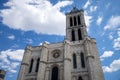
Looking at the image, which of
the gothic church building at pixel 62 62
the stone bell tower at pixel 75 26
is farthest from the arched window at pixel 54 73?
the stone bell tower at pixel 75 26

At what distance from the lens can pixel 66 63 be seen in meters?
25.1

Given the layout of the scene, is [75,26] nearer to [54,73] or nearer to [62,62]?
[62,62]

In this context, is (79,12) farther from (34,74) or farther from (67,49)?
(34,74)

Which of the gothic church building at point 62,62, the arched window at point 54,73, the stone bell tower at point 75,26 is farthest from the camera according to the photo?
the stone bell tower at point 75,26

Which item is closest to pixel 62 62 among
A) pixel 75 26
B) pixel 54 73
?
pixel 54 73

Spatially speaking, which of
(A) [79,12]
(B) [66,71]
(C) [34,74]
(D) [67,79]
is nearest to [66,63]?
(B) [66,71]

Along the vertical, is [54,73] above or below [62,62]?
below

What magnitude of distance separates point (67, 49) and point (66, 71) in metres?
5.26

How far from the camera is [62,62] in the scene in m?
26.6

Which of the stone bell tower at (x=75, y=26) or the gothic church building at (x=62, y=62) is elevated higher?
the stone bell tower at (x=75, y=26)

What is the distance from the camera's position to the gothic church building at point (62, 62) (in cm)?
2403

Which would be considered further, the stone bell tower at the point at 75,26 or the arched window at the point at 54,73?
the stone bell tower at the point at 75,26

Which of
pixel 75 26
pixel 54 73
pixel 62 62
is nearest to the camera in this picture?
pixel 54 73

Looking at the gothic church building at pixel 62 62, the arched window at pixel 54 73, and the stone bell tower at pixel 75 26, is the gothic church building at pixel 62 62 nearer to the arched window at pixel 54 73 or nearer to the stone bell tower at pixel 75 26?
the arched window at pixel 54 73
